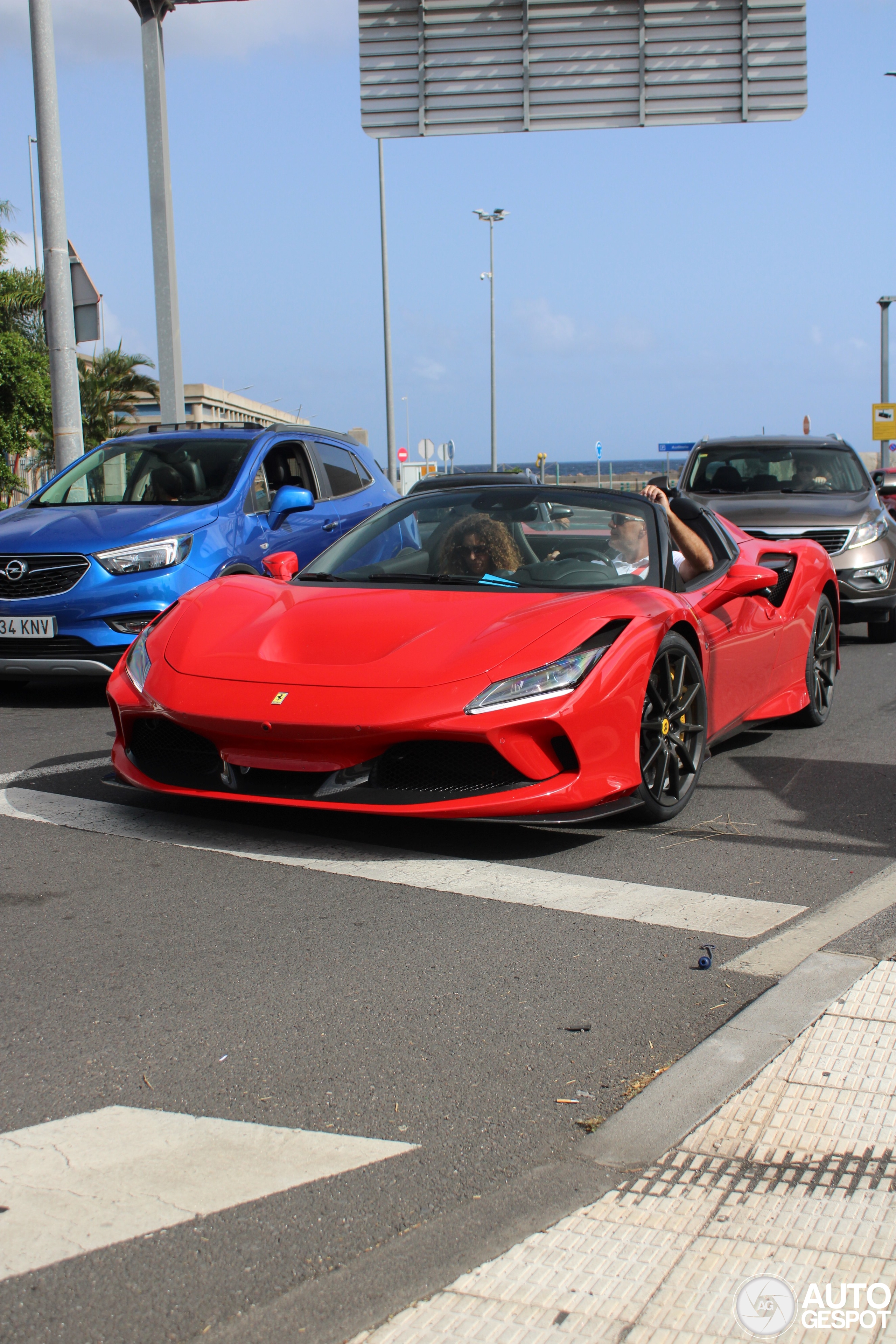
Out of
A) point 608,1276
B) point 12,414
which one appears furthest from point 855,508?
point 12,414

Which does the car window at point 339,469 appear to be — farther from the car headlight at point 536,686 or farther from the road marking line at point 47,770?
the car headlight at point 536,686

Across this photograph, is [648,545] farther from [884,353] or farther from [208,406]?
[208,406]

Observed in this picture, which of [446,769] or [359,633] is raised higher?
[359,633]

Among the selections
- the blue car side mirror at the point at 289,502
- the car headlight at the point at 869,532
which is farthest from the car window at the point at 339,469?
the car headlight at the point at 869,532

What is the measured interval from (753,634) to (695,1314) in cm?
424

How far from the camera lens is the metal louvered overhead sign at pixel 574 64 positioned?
13.2 m

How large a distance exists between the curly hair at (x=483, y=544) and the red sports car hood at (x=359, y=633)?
0.36 metres

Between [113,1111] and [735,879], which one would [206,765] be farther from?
[113,1111]

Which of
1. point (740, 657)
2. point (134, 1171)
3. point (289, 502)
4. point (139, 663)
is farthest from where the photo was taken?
point (289, 502)

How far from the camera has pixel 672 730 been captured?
488cm

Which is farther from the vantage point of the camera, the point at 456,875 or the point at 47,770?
the point at 47,770

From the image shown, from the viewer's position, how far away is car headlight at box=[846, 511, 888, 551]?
411 inches

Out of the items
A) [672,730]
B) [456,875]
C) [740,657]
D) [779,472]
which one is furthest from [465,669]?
[779,472]

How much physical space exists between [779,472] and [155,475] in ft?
18.4
